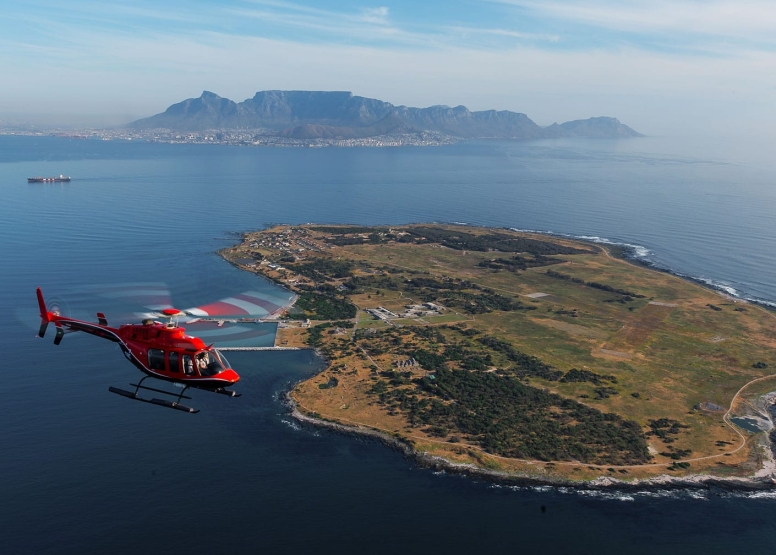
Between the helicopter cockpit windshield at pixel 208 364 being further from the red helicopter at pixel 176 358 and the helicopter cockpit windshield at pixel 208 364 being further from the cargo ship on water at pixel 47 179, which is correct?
the cargo ship on water at pixel 47 179

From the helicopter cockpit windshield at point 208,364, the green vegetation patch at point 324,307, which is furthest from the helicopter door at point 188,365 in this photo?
the green vegetation patch at point 324,307

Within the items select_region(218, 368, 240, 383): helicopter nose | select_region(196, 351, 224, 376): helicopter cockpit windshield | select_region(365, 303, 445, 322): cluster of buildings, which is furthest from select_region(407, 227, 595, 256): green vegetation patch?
select_region(218, 368, 240, 383): helicopter nose

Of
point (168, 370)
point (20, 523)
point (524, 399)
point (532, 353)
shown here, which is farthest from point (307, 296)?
point (168, 370)

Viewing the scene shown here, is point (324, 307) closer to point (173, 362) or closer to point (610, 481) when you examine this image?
point (610, 481)

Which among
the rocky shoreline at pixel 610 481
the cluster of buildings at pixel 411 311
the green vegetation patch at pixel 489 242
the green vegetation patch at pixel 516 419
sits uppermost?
the green vegetation patch at pixel 489 242

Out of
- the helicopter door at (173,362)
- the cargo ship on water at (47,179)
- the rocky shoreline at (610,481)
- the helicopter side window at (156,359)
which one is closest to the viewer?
the helicopter door at (173,362)

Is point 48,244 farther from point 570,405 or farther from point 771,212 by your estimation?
point 771,212

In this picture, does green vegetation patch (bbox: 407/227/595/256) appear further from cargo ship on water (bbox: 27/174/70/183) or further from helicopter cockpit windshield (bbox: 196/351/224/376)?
cargo ship on water (bbox: 27/174/70/183)
